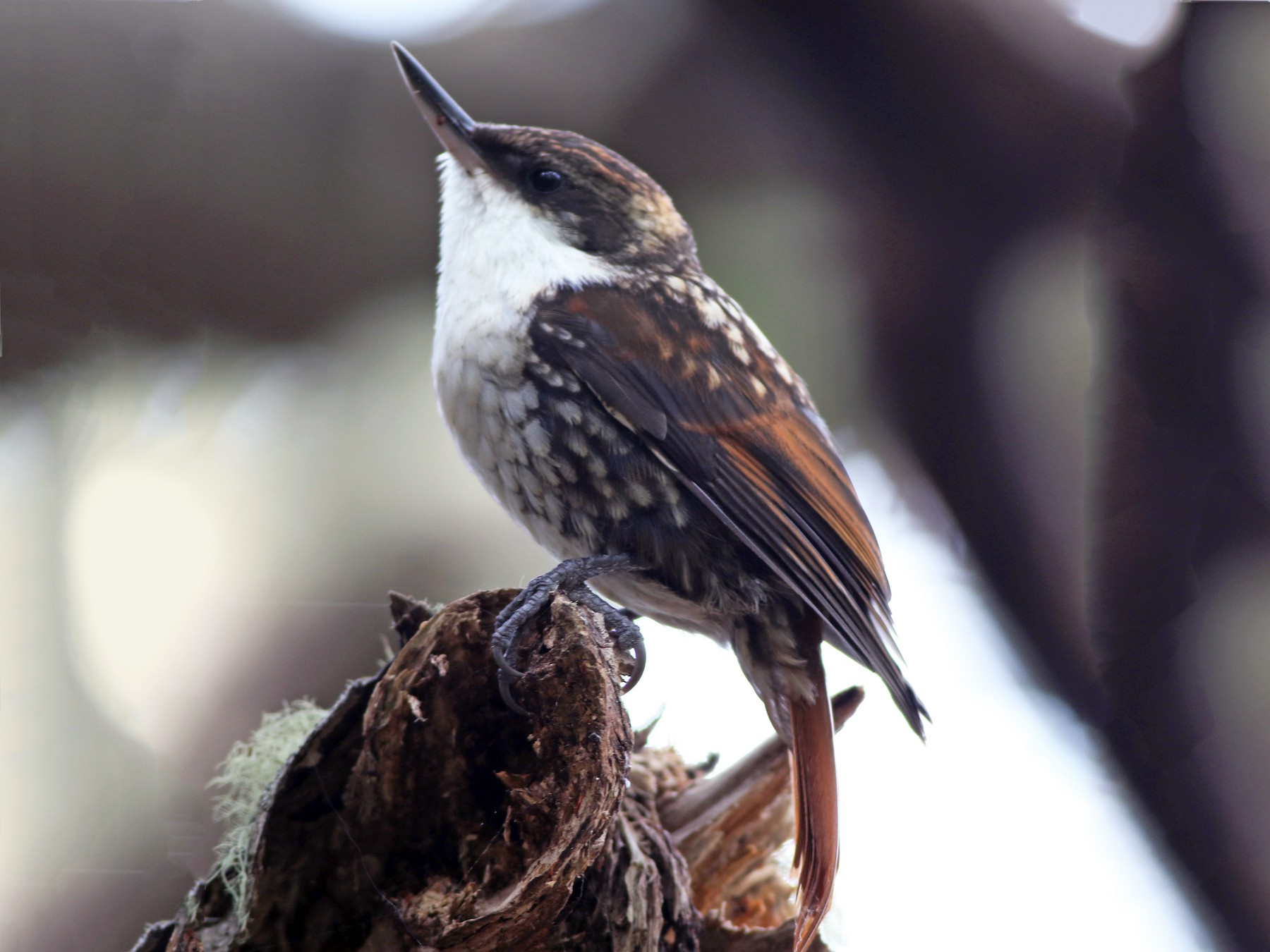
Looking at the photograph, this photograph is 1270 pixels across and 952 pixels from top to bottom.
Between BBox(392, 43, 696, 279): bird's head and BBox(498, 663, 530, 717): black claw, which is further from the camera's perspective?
BBox(392, 43, 696, 279): bird's head

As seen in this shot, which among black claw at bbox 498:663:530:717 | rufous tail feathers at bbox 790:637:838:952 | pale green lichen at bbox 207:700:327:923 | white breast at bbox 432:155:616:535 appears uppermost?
white breast at bbox 432:155:616:535

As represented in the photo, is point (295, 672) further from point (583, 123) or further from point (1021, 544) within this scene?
point (1021, 544)

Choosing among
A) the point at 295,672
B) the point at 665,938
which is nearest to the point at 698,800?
the point at 665,938

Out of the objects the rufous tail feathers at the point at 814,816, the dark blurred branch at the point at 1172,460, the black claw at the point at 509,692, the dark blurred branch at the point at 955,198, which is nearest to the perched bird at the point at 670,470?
the rufous tail feathers at the point at 814,816

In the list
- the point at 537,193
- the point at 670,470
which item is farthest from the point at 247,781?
the point at 537,193

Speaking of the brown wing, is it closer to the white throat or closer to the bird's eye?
the white throat

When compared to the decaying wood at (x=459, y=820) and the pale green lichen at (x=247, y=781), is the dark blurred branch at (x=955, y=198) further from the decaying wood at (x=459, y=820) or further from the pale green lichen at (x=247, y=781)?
the pale green lichen at (x=247, y=781)

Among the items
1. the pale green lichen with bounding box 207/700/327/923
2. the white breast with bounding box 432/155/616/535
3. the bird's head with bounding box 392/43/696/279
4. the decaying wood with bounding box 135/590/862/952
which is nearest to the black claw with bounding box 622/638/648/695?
the decaying wood with bounding box 135/590/862/952
